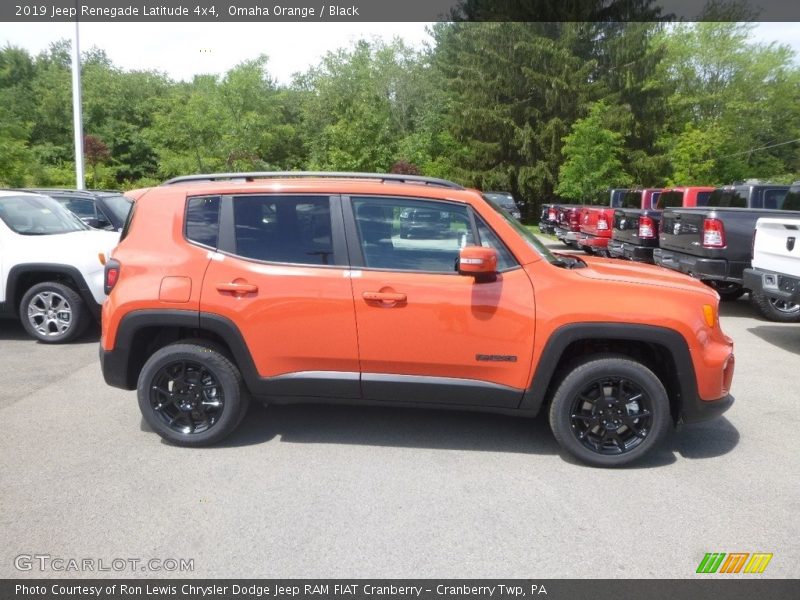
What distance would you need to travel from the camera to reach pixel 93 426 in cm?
501

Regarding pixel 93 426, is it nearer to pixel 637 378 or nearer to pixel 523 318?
pixel 523 318

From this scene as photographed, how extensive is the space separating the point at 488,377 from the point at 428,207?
47.8 inches

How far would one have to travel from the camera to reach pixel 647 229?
12.5 m

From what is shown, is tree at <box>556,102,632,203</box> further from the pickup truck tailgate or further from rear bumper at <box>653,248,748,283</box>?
the pickup truck tailgate

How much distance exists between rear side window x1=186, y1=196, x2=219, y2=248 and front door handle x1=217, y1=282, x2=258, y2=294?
1.04 ft

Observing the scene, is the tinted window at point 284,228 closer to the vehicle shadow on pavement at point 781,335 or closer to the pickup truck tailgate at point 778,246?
the pickup truck tailgate at point 778,246

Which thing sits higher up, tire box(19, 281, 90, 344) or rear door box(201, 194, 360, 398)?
rear door box(201, 194, 360, 398)

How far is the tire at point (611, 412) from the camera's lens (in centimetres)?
423

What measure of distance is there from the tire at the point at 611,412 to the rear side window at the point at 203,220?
2.59 m

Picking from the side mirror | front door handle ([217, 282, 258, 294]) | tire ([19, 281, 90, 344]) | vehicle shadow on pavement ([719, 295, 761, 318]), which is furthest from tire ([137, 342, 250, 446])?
vehicle shadow on pavement ([719, 295, 761, 318])

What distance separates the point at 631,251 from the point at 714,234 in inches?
147

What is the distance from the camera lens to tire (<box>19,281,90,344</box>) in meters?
7.73

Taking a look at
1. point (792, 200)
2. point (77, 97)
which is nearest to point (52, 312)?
point (792, 200)

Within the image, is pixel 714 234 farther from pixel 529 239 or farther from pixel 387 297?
pixel 387 297
